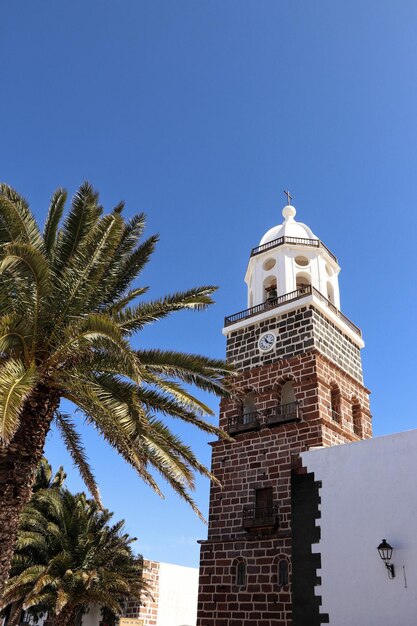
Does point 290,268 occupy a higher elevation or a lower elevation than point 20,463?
higher

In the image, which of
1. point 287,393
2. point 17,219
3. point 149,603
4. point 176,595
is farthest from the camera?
point 176,595

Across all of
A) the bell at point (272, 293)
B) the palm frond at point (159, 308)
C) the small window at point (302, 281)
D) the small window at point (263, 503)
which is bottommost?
the small window at point (263, 503)

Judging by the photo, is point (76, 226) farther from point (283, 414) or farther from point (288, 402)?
point (288, 402)

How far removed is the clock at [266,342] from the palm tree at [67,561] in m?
8.65

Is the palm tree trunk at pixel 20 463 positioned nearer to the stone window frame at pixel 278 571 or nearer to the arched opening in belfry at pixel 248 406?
the stone window frame at pixel 278 571

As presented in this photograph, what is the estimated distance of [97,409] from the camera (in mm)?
9562

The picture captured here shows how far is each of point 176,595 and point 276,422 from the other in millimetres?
11500

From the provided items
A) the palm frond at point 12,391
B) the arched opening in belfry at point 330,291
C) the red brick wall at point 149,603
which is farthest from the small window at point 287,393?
the palm frond at point 12,391

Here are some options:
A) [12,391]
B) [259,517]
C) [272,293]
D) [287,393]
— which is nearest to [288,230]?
[272,293]

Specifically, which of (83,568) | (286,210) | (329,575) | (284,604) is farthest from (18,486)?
(286,210)

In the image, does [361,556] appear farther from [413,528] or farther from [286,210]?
[286,210]

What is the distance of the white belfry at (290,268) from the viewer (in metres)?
21.6

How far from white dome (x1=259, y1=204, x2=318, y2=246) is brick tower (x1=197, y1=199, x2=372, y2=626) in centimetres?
13

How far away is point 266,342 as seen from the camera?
20312 millimetres
